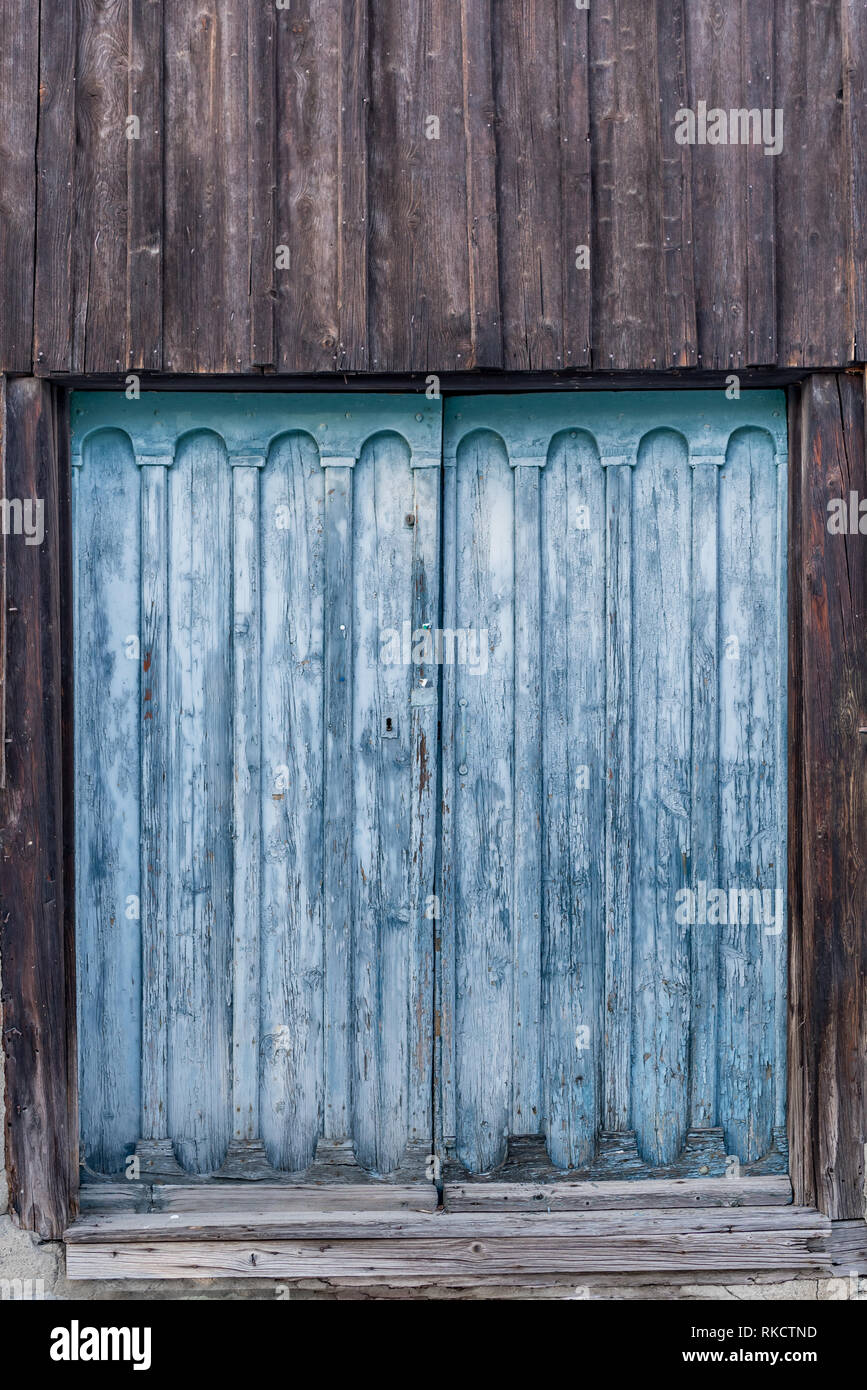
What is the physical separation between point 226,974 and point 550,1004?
3.45 ft

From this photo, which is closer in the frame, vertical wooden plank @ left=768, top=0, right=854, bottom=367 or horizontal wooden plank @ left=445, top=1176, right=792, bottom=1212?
vertical wooden plank @ left=768, top=0, right=854, bottom=367

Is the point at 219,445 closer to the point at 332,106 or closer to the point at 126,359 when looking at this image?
the point at 126,359

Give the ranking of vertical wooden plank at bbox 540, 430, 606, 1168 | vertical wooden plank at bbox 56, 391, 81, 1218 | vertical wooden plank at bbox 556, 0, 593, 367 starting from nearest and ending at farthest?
vertical wooden plank at bbox 556, 0, 593, 367 < vertical wooden plank at bbox 56, 391, 81, 1218 < vertical wooden plank at bbox 540, 430, 606, 1168

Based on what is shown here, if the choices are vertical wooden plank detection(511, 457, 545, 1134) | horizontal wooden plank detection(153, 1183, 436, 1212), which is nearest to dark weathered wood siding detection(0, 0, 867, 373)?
vertical wooden plank detection(511, 457, 545, 1134)

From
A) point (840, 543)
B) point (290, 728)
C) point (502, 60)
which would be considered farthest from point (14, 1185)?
→ point (502, 60)

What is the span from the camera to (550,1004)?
3213mm

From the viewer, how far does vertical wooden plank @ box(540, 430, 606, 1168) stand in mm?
3199

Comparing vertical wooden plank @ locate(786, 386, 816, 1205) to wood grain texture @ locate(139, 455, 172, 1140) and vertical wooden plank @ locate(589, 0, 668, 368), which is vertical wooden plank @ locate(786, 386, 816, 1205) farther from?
wood grain texture @ locate(139, 455, 172, 1140)

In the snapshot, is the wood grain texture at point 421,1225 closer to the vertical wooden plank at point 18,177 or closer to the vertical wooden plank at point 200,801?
the vertical wooden plank at point 200,801

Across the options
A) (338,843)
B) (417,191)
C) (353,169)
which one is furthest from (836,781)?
(353,169)

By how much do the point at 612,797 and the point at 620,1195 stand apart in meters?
1.26

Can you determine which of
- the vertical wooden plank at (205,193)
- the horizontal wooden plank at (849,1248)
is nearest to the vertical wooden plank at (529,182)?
the vertical wooden plank at (205,193)

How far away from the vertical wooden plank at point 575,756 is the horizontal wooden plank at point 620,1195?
0.38ft

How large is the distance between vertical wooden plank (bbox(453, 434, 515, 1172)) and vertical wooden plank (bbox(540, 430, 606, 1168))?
13 centimetres
